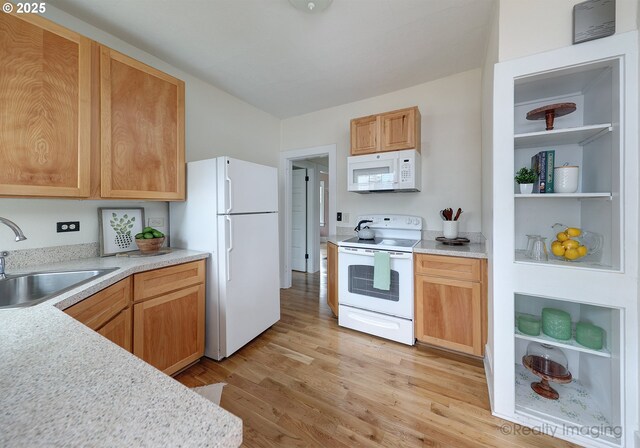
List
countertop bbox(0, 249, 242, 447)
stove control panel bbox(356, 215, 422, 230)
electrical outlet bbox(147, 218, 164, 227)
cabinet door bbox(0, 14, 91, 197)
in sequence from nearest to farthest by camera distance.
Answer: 1. countertop bbox(0, 249, 242, 447)
2. cabinet door bbox(0, 14, 91, 197)
3. electrical outlet bbox(147, 218, 164, 227)
4. stove control panel bbox(356, 215, 422, 230)

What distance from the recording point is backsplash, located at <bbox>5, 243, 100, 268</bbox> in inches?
62.6

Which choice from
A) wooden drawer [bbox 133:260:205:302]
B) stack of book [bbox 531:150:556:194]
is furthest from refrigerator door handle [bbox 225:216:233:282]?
stack of book [bbox 531:150:556:194]

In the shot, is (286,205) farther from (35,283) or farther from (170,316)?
(35,283)

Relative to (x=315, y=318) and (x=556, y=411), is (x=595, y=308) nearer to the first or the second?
(x=556, y=411)

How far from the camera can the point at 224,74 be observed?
2627 mm

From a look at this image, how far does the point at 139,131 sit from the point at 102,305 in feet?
4.08

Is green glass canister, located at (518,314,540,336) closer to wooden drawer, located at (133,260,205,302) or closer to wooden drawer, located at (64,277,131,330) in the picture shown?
wooden drawer, located at (133,260,205,302)

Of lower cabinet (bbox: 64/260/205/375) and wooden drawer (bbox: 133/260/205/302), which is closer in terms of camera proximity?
lower cabinet (bbox: 64/260/205/375)

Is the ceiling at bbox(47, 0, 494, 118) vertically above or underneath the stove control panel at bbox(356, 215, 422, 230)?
above

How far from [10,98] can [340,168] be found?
2844 mm

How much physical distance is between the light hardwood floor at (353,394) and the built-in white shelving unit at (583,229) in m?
0.23

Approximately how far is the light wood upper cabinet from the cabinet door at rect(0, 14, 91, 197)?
7.46ft

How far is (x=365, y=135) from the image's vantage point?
111 inches

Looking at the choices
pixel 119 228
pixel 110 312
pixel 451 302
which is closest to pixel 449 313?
pixel 451 302
